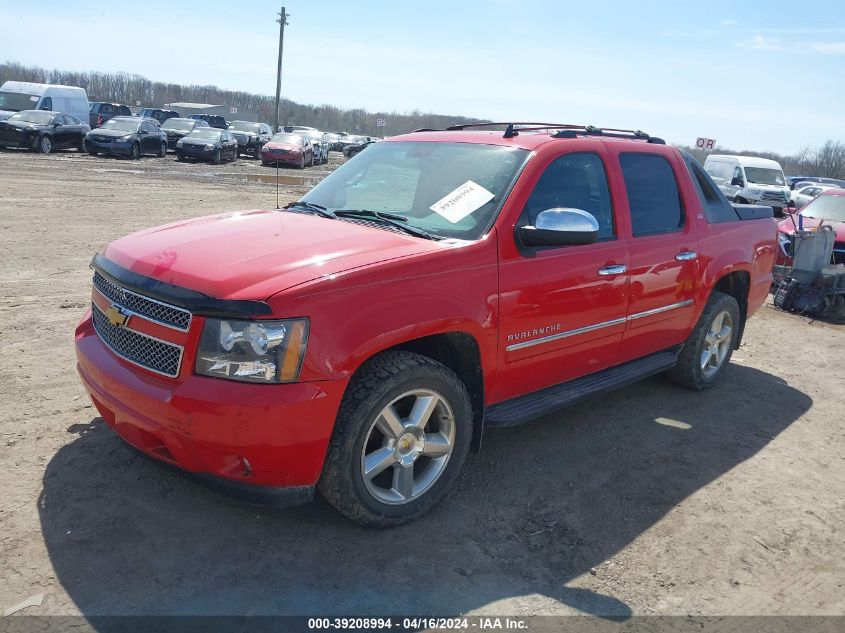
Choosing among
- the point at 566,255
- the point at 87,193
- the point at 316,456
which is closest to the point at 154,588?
the point at 316,456

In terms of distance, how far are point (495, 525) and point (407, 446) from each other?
62 centimetres

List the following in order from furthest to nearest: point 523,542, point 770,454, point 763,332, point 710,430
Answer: point 763,332 < point 710,430 < point 770,454 < point 523,542

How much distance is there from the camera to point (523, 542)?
333 centimetres

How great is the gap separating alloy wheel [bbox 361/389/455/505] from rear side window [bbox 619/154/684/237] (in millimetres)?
1958

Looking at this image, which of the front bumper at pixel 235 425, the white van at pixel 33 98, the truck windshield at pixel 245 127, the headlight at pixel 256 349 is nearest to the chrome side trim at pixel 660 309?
the front bumper at pixel 235 425

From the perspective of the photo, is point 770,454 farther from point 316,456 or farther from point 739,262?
point 316,456

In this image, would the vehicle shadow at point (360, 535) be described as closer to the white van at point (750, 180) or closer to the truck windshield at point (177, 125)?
the white van at point (750, 180)

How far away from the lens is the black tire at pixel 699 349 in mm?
5367

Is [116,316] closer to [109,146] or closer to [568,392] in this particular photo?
[568,392]

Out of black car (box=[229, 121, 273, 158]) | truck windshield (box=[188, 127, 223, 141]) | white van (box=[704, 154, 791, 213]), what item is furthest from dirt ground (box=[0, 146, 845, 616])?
black car (box=[229, 121, 273, 158])

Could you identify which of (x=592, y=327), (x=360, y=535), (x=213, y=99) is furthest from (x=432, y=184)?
(x=213, y=99)

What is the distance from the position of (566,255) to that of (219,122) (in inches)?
1676

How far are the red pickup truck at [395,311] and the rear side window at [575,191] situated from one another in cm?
1

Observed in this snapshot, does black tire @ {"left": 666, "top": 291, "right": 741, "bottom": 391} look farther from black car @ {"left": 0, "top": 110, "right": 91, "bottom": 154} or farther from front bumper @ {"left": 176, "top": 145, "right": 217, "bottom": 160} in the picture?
front bumper @ {"left": 176, "top": 145, "right": 217, "bottom": 160}
